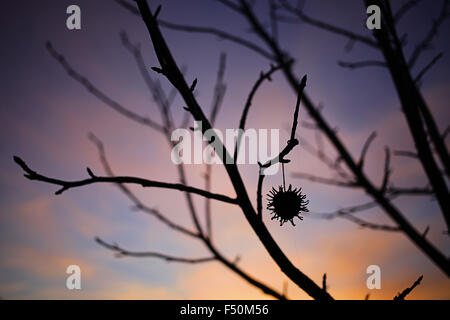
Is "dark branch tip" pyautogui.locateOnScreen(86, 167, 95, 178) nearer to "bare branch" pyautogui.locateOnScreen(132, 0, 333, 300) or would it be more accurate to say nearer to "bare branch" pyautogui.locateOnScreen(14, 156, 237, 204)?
"bare branch" pyautogui.locateOnScreen(14, 156, 237, 204)

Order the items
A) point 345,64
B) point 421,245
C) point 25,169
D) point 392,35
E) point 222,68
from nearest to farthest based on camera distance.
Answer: point 25,169 → point 222,68 → point 392,35 → point 421,245 → point 345,64

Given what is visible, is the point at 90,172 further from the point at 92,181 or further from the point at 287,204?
the point at 287,204

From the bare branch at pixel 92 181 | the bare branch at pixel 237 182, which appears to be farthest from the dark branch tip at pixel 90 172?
the bare branch at pixel 237 182

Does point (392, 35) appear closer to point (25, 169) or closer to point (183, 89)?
point (183, 89)

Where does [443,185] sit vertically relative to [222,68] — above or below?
below

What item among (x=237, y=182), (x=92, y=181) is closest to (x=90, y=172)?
(x=92, y=181)

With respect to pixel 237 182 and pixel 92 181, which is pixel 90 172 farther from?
pixel 237 182

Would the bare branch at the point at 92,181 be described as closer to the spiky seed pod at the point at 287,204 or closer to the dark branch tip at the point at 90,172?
the dark branch tip at the point at 90,172

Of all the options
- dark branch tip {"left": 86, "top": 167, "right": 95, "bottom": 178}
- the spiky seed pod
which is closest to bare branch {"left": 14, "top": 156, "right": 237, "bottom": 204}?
dark branch tip {"left": 86, "top": 167, "right": 95, "bottom": 178}

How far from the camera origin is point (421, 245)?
98.3 inches

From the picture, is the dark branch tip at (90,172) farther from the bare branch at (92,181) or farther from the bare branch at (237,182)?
the bare branch at (237,182)
